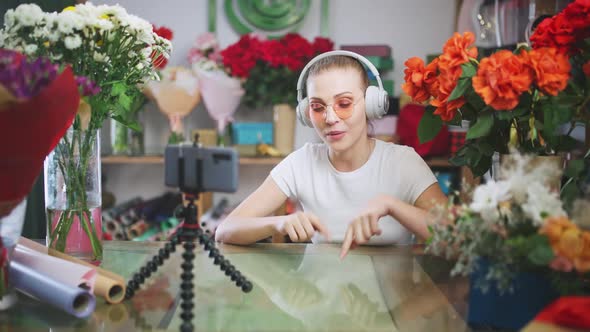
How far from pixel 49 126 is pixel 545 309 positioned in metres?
0.72

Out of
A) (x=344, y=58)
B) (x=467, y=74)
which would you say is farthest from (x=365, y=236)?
(x=344, y=58)

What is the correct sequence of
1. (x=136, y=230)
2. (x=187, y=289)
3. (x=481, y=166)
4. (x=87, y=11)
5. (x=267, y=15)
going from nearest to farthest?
1. (x=187, y=289)
2. (x=87, y=11)
3. (x=481, y=166)
4. (x=136, y=230)
5. (x=267, y=15)

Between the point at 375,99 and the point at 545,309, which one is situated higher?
the point at 375,99

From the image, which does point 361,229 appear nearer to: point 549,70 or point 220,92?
point 549,70

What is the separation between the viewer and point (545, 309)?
754 mm

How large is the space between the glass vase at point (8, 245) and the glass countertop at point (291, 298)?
0.07ft

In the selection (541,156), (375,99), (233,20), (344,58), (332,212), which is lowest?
(332,212)

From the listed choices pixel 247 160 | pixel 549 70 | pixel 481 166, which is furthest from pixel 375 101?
pixel 247 160

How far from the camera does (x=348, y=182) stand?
1604mm

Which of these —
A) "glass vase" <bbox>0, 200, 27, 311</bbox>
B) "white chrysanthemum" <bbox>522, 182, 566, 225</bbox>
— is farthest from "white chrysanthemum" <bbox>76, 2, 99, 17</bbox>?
"white chrysanthemum" <bbox>522, 182, 566, 225</bbox>

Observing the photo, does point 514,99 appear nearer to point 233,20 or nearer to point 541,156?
point 541,156

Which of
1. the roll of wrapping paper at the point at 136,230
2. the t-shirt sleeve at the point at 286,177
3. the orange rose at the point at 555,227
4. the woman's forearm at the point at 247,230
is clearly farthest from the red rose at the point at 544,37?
the roll of wrapping paper at the point at 136,230

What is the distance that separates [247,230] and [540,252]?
0.73 m

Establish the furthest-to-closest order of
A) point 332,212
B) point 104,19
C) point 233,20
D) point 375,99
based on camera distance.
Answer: point 233,20 → point 332,212 → point 375,99 → point 104,19
